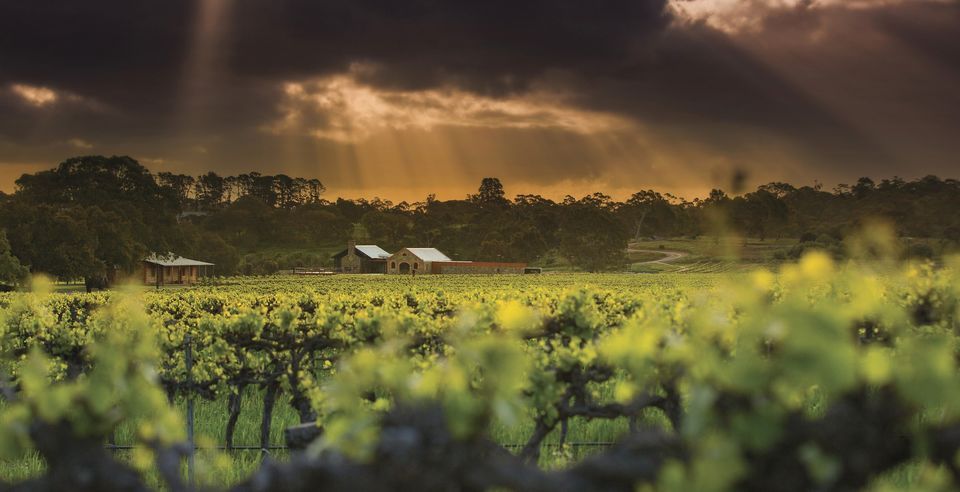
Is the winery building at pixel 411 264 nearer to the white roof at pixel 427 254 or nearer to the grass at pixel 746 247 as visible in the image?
the white roof at pixel 427 254

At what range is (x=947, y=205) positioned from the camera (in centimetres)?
12788

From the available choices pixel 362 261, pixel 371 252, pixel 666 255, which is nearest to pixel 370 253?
pixel 371 252

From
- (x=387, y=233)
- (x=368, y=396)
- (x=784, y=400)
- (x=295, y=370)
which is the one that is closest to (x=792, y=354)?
(x=784, y=400)

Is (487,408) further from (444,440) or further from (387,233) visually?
(387,233)

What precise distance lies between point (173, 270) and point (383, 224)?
90460 mm

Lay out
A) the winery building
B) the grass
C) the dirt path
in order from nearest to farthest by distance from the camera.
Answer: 1. the winery building
2. the grass
3. the dirt path

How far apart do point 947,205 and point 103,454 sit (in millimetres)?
147102

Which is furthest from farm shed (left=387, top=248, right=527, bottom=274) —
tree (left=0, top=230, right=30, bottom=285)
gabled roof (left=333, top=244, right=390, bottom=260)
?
tree (left=0, top=230, right=30, bottom=285)

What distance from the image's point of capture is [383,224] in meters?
189

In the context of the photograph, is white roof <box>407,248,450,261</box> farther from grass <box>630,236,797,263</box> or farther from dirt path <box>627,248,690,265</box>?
dirt path <box>627,248,690,265</box>

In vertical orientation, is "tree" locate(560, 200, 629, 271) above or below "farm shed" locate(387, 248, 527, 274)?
above

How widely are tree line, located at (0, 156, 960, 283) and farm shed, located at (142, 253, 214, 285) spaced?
2122 millimetres

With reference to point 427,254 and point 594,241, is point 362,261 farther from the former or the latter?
point 594,241

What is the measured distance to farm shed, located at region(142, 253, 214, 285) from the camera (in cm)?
9559
